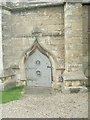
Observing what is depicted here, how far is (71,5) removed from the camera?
11320mm

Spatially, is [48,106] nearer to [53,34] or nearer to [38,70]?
[38,70]

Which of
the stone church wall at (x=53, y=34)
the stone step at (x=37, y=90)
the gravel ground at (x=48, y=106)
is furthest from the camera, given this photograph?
the stone step at (x=37, y=90)

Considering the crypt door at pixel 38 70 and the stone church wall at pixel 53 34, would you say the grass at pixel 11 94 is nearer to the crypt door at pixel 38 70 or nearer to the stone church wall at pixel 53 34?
the crypt door at pixel 38 70

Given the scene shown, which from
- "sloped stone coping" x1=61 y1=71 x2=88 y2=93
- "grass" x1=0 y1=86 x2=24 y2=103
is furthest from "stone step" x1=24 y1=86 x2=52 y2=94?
"sloped stone coping" x1=61 y1=71 x2=88 y2=93

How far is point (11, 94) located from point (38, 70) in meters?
2.09

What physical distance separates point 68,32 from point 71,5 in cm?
109

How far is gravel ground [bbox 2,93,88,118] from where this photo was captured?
25.9 ft

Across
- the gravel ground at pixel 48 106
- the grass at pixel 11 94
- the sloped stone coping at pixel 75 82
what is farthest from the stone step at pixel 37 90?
the sloped stone coping at pixel 75 82

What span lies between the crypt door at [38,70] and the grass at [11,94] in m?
0.66

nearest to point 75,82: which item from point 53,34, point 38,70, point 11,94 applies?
point 38,70

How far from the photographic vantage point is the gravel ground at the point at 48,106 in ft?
25.9

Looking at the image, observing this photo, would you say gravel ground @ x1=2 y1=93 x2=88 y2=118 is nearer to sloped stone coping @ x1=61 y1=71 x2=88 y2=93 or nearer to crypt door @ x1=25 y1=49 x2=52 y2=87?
sloped stone coping @ x1=61 y1=71 x2=88 y2=93

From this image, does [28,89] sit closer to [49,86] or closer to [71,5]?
[49,86]

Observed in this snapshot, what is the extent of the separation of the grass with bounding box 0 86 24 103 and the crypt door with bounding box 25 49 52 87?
2.16ft
